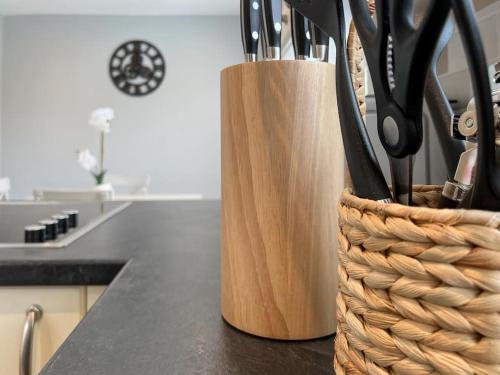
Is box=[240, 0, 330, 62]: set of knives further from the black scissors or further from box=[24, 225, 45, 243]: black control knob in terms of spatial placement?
box=[24, 225, 45, 243]: black control knob

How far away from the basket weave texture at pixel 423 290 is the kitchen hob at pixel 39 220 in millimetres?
547

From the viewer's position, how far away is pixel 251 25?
313 millimetres

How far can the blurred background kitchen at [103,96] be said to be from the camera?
12.9 feet

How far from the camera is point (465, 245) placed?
16 centimetres

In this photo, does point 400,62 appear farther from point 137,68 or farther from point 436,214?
point 137,68

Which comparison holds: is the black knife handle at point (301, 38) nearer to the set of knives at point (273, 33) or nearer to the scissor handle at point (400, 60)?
the set of knives at point (273, 33)

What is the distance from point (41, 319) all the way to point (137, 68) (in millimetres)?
3823

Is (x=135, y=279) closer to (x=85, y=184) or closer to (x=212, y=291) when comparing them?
(x=212, y=291)

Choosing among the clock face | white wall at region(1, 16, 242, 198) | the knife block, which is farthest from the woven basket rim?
the clock face

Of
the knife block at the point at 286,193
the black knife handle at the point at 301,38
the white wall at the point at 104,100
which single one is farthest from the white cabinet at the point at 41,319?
the white wall at the point at 104,100

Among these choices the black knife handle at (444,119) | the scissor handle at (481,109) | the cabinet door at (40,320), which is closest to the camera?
the scissor handle at (481,109)

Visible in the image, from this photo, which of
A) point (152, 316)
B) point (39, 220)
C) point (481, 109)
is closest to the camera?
point (481, 109)

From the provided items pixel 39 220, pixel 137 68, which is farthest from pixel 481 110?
pixel 137 68

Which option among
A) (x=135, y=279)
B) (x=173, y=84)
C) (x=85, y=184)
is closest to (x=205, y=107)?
(x=173, y=84)
